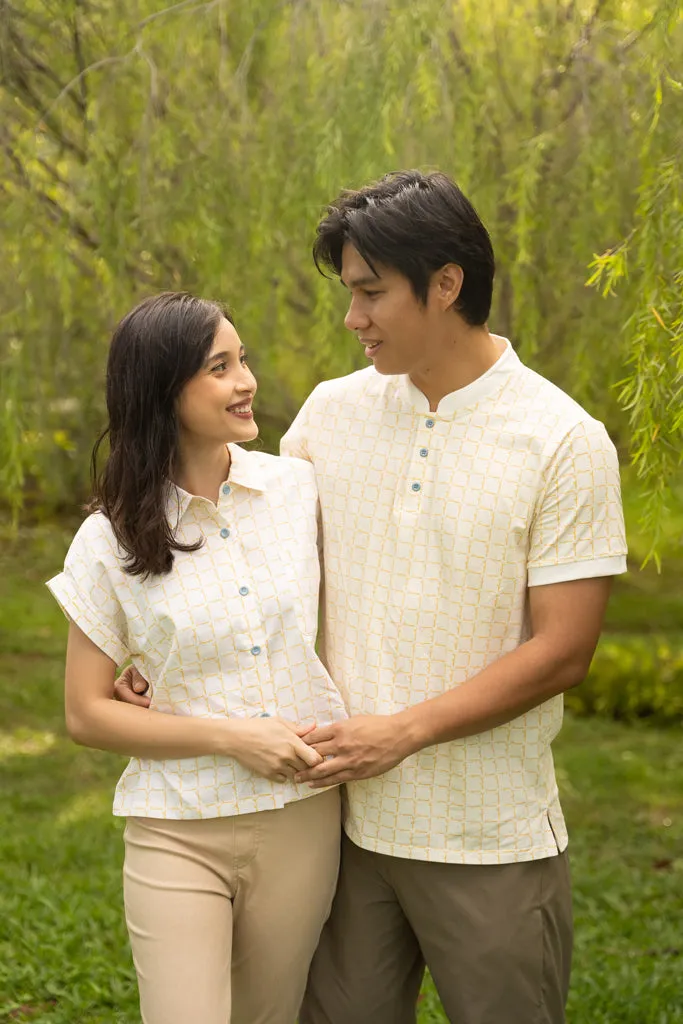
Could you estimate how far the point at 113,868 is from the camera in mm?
5035

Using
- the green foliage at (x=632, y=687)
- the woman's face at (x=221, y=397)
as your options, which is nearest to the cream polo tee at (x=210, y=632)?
the woman's face at (x=221, y=397)

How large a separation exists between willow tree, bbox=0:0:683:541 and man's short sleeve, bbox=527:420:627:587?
1.54 meters

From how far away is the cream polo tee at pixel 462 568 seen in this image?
7.90ft

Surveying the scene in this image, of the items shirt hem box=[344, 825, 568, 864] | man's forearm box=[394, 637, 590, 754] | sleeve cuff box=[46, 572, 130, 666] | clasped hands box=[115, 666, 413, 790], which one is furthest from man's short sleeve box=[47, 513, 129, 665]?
shirt hem box=[344, 825, 568, 864]

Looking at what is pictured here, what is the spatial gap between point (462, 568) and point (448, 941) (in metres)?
0.69

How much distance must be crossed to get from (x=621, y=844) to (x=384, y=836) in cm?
341

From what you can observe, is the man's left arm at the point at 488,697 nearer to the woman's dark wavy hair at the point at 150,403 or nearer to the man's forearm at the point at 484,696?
the man's forearm at the point at 484,696

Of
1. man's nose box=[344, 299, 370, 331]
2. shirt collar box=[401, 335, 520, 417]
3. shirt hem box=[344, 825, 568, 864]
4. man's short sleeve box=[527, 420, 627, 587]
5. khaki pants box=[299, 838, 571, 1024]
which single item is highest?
man's nose box=[344, 299, 370, 331]

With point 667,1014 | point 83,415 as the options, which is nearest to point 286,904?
point 667,1014

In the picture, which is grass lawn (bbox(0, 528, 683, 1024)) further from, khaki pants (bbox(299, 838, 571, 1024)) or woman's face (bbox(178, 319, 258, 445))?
woman's face (bbox(178, 319, 258, 445))

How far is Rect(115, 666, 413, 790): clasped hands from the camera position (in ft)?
7.74

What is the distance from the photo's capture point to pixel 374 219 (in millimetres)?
2430

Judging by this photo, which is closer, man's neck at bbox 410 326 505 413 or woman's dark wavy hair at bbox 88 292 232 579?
woman's dark wavy hair at bbox 88 292 232 579

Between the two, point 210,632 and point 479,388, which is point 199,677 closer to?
point 210,632
